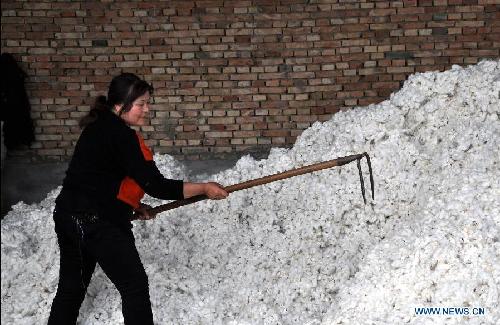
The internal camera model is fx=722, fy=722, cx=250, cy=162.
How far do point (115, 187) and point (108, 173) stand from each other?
8cm

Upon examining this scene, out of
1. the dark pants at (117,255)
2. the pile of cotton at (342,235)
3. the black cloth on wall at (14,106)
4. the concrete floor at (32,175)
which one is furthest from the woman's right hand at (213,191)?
the black cloth on wall at (14,106)

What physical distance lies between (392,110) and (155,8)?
6.78ft

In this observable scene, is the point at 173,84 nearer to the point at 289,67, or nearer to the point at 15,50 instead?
the point at 289,67

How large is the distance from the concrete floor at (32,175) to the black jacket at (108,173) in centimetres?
240

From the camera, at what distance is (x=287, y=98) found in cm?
587

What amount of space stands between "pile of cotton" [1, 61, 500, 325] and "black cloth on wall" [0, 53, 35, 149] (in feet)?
1.93

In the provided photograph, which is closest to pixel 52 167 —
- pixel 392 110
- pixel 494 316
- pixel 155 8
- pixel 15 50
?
pixel 15 50

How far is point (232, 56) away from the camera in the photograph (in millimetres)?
5828

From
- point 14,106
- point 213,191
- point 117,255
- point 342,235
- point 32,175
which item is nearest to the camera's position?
point 117,255

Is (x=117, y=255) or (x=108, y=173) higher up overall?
(x=108, y=173)

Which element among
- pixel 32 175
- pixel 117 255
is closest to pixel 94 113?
pixel 117 255

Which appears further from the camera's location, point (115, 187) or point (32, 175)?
point (32, 175)

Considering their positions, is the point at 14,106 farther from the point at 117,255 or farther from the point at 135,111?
the point at 117,255

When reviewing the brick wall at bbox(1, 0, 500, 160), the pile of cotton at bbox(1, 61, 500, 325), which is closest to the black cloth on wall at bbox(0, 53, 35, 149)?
the brick wall at bbox(1, 0, 500, 160)
